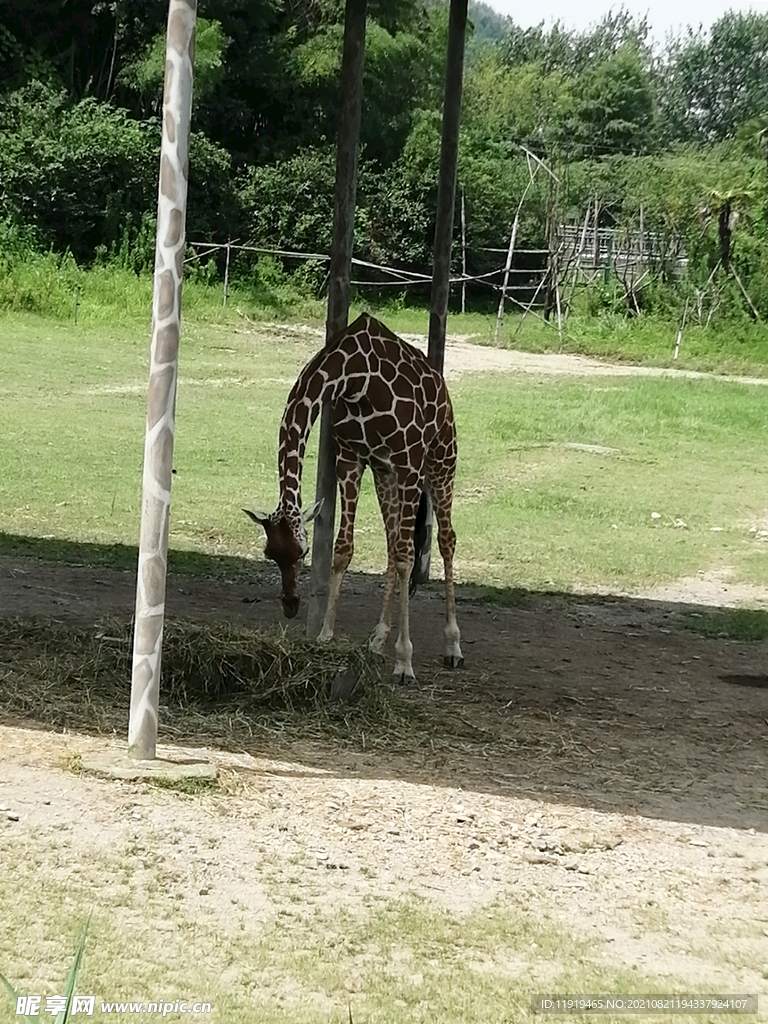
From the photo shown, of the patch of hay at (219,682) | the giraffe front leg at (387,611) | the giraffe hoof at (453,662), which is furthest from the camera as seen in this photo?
the giraffe hoof at (453,662)

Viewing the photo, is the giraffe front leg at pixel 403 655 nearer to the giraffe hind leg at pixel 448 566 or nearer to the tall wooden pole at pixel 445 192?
the giraffe hind leg at pixel 448 566

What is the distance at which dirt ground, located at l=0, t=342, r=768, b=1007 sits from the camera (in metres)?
3.87

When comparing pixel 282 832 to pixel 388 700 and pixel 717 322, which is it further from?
pixel 717 322

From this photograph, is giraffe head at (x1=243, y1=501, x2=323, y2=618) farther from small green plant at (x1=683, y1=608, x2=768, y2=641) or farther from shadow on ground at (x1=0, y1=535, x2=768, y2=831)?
small green plant at (x1=683, y1=608, x2=768, y2=641)

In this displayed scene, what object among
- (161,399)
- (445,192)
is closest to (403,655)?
(161,399)

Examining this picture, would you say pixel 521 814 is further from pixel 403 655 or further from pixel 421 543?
pixel 421 543

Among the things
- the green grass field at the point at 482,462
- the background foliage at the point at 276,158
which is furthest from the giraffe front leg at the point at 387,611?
the background foliage at the point at 276,158

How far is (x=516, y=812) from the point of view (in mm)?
4750

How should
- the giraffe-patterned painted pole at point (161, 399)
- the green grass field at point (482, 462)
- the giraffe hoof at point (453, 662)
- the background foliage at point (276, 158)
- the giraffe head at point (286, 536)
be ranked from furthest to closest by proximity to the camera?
the background foliage at point (276, 158), the green grass field at point (482, 462), the giraffe hoof at point (453, 662), the giraffe head at point (286, 536), the giraffe-patterned painted pole at point (161, 399)

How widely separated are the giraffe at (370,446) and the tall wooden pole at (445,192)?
1.51 metres

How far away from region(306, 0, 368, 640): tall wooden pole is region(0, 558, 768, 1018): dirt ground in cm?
67

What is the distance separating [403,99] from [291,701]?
31527 millimetres

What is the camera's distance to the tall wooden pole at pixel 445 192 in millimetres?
8586

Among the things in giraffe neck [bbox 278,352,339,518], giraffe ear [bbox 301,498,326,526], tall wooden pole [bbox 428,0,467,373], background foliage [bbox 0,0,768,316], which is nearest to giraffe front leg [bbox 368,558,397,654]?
giraffe ear [bbox 301,498,326,526]
